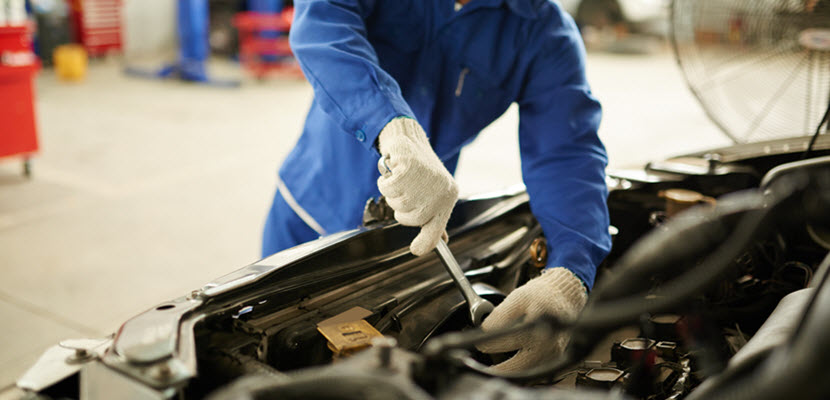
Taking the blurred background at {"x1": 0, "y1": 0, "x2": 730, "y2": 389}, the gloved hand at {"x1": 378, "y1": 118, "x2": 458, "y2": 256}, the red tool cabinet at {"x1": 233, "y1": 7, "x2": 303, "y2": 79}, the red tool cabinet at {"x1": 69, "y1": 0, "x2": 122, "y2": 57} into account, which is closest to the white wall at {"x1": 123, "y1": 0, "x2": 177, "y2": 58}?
the blurred background at {"x1": 0, "y1": 0, "x2": 730, "y2": 389}

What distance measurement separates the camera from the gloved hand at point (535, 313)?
3.53 feet

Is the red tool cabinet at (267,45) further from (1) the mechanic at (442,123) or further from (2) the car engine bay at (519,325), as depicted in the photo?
(2) the car engine bay at (519,325)

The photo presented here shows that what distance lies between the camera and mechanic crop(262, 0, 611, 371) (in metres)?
1.13

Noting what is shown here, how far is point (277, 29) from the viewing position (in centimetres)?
688

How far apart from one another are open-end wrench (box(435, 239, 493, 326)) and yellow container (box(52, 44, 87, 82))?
6341 mm

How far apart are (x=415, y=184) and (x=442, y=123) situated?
48 centimetres

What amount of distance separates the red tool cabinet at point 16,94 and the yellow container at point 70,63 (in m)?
2.91

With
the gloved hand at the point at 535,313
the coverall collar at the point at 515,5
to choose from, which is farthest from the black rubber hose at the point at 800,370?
the coverall collar at the point at 515,5

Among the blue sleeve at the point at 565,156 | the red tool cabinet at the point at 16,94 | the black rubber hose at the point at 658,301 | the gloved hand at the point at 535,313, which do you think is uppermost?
the black rubber hose at the point at 658,301

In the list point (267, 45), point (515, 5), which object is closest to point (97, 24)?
point (267, 45)

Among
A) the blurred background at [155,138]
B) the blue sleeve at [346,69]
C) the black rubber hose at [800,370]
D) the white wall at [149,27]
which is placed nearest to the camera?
the black rubber hose at [800,370]

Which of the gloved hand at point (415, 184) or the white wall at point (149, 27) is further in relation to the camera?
the white wall at point (149, 27)

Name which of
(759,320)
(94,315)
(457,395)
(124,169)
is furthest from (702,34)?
(124,169)

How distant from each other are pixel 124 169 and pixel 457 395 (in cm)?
384
